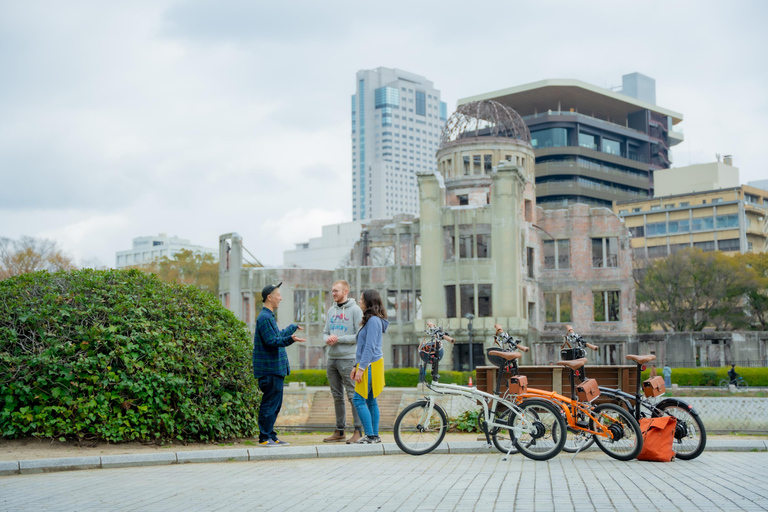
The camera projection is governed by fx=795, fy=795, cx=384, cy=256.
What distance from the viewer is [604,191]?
353 feet

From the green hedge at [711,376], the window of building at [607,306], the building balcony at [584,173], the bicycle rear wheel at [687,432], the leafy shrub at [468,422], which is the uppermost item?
the building balcony at [584,173]

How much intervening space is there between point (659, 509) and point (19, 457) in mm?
7485

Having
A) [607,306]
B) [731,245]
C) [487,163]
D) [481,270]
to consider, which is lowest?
[607,306]

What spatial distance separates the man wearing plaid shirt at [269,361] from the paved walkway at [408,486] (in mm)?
1006

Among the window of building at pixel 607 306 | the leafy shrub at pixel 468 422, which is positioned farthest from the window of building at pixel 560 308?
the leafy shrub at pixel 468 422

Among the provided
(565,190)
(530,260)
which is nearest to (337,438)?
(530,260)

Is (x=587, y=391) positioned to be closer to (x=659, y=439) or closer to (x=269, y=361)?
(x=659, y=439)

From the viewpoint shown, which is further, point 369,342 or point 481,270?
point 481,270

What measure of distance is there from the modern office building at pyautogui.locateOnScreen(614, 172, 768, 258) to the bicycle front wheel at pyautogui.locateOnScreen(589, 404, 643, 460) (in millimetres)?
75130

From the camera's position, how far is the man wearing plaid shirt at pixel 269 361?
10.6 m

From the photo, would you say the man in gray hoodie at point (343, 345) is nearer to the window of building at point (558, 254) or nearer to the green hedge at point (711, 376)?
the green hedge at point (711, 376)

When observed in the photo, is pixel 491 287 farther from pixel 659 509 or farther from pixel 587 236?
pixel 659 509

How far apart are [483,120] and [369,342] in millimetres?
44645

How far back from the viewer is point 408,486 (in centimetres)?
760
